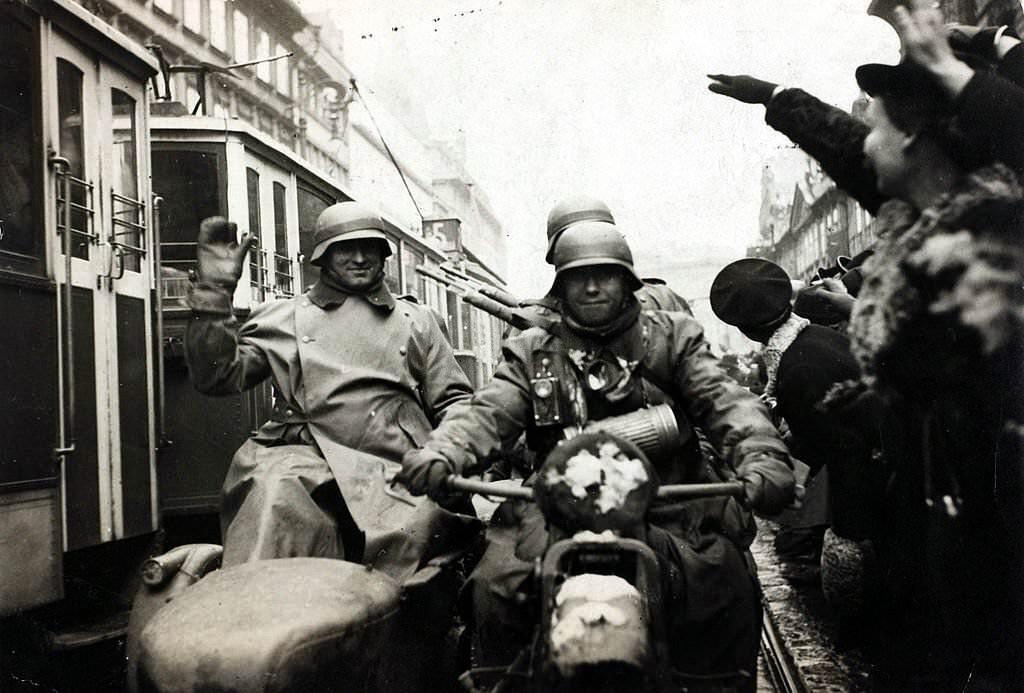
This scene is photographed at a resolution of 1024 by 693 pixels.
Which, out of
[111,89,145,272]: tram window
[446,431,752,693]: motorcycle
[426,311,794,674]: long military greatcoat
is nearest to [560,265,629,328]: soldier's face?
[426,311,794,674]: long military greatcoat

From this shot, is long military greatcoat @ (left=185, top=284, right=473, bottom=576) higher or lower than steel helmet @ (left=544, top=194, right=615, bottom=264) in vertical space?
lower

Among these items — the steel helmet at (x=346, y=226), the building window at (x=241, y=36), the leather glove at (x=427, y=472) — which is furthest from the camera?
the building window at (x=241, y=36)

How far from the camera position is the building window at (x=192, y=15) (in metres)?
20.2

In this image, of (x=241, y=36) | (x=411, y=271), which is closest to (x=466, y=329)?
(x=411, y=271)

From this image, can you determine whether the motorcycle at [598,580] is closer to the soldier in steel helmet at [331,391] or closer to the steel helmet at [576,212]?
the soldier in steel helmet at [331,391]

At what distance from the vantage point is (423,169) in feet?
75.9

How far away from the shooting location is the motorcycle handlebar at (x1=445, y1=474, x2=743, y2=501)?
2.54 meters

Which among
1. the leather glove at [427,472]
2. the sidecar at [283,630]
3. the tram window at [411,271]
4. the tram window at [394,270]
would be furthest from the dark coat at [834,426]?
the tram window at [411,271]

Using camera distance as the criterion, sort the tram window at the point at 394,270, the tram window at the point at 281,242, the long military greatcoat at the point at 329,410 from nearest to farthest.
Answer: the long military greatcoat at the point at 329,410 < the tram window at the point at 281,242 < the tram window at the point at 394,270

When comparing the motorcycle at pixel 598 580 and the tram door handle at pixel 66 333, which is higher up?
the tram door handle at pixel 66 333

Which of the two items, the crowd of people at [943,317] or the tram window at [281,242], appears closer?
the crowd of people at [943,317]

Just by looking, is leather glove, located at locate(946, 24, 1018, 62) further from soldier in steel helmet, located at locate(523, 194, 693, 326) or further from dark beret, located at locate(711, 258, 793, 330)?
soldier in steel helmet, located at locate(523, 194, 693, 326)

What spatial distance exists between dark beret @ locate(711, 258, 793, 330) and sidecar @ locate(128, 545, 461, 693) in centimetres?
186

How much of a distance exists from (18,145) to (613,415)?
2.89m
